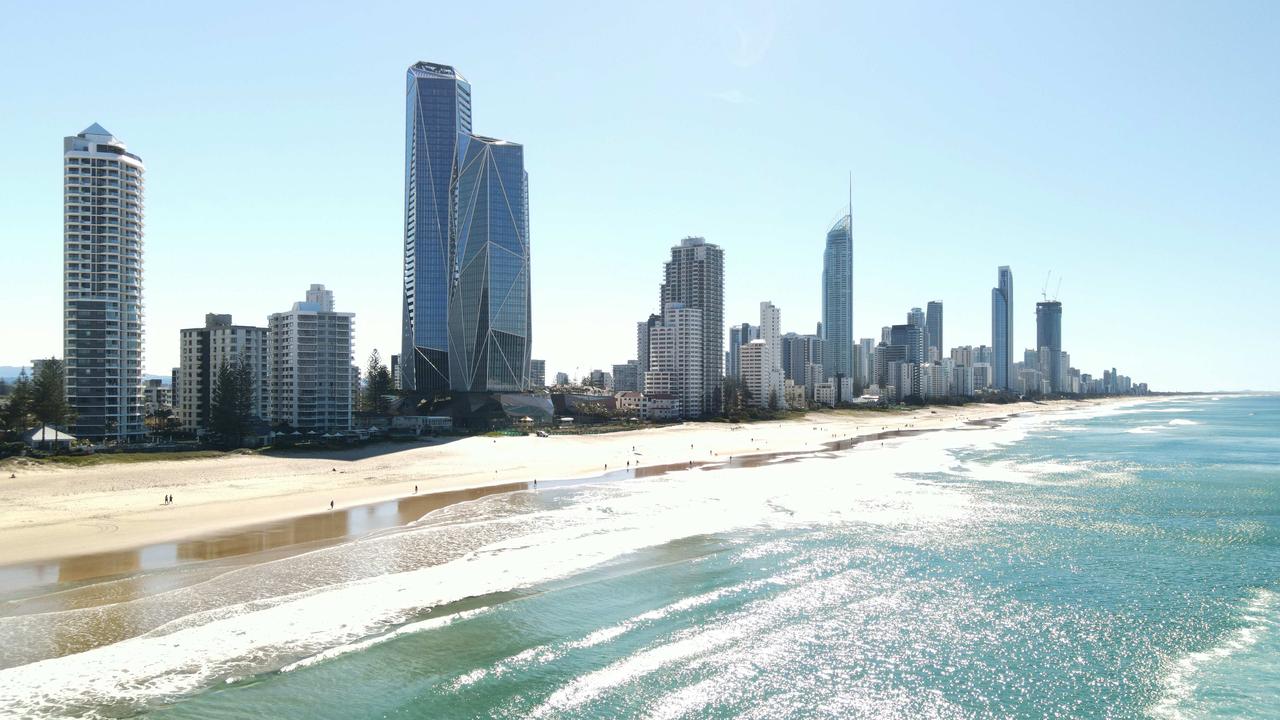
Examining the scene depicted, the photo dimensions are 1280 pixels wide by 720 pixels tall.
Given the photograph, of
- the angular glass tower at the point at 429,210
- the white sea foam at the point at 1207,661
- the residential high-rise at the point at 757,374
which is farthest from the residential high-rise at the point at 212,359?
the residential high-rise at the point at 757,374

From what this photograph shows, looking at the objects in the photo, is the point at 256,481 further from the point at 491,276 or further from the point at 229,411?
the point at 491,276

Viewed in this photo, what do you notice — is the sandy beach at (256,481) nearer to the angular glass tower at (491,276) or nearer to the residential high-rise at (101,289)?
the residential high-rise at (101,289)

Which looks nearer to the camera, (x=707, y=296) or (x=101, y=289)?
(x=101, y=289)

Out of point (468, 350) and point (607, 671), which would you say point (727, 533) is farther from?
point (468, 350)

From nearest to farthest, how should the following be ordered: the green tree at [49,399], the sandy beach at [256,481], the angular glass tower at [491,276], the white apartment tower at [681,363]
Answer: the sandy beach at [256,481] → the green tree at [49,399] → the angular glass tower at [491,276] → the white apartment tower at [681,363]

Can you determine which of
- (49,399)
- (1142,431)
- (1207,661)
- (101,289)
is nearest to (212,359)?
(101,289)
